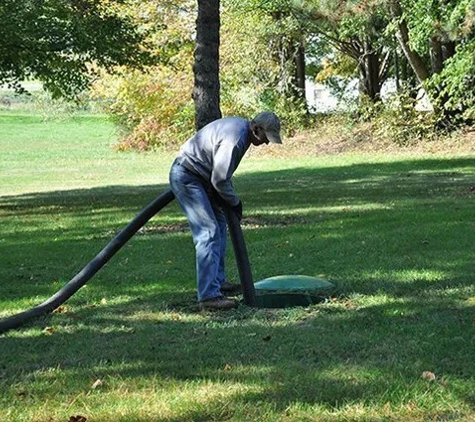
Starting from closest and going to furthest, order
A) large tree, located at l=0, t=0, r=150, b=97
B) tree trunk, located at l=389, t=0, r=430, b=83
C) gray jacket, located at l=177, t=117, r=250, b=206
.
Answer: gray jacket, located at l=177, t=117, r=250, b=206, large tree, located at l=0, t=0, r=150, b=97, tree trunk, located at l=389, t=0, r=430, b=83

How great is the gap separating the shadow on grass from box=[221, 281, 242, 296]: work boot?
268mm

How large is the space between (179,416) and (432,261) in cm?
523

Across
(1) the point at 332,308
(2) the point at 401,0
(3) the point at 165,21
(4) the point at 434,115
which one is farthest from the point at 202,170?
(3) the point at 165,21

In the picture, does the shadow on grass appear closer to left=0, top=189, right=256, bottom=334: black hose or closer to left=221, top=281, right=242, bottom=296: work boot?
left=0, top=189, right=256, bottom=334: black hose

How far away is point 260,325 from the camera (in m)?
7.25

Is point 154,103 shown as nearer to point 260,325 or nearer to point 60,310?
point 60,310

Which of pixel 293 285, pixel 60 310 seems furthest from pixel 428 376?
pixel 60 310

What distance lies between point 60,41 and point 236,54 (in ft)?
55.8

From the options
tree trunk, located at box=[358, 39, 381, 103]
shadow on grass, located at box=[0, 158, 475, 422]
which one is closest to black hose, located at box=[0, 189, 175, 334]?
shadow on grass, located at box=[0, 158, 475, 422]

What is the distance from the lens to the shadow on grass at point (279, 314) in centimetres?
578

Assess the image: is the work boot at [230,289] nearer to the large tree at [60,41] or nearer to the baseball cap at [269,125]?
the baseball cap at [269,125]

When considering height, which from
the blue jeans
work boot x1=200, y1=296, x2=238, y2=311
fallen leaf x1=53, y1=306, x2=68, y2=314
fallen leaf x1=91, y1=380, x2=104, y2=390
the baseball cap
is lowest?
fallen leaf x1=53, y1=306, x2=68, y2=314

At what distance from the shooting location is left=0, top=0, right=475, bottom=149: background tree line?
17.7 metres

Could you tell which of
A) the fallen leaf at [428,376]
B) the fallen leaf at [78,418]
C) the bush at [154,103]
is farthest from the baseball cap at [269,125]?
the bush at [154,103]
